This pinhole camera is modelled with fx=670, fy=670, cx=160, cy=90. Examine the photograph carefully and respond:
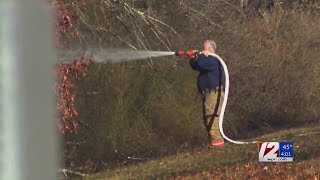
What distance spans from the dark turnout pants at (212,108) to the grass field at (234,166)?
0.36 m

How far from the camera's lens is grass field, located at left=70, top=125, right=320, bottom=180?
7.75 metres

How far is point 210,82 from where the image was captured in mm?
9625

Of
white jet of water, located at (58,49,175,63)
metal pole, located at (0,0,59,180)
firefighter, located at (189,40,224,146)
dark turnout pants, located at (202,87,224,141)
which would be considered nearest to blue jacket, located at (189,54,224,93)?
firefighter, located at (189,40,224,146)

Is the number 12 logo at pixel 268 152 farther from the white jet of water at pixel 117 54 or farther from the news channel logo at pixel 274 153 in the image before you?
the white jet of water at pixel 117 54

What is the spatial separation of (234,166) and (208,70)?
1.58 metres

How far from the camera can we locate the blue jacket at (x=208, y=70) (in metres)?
9.34

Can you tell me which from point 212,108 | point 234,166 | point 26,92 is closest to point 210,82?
point 212,108

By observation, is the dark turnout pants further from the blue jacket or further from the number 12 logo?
the number 12 logo

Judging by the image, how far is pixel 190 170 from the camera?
890 cm

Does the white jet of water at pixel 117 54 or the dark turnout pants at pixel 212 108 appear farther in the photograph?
the white jet of water at pixel 117 54

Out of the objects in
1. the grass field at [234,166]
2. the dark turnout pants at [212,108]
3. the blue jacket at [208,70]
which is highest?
the blue jacket at [208,70]

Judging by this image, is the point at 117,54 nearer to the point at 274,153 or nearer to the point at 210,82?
the point at 210,82

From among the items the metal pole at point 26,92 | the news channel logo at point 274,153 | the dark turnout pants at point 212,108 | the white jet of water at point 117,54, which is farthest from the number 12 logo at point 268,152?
the metal pole at point 26,92

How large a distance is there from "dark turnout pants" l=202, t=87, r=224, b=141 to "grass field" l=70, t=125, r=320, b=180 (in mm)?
361
